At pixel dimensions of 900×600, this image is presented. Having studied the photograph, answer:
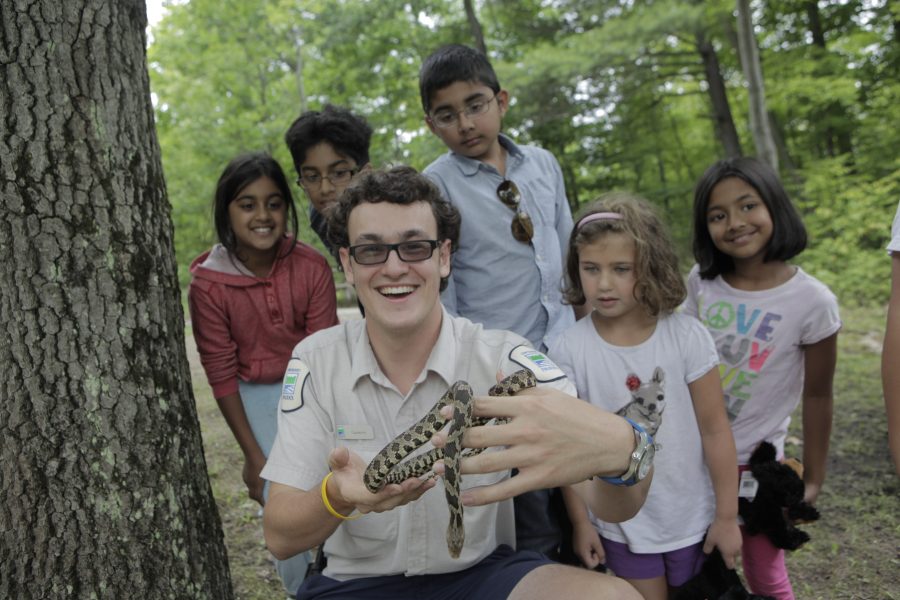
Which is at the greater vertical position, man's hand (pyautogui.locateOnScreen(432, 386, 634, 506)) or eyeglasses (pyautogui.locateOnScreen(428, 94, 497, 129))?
eyeglasses (pyautogui.locateOnScreen(428, 94, 497, 129))

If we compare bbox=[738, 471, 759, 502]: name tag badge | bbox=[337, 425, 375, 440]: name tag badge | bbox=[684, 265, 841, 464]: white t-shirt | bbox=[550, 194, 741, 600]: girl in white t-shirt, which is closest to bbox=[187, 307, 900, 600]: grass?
bbox=[738, 471, 759, 502]: name tag badge

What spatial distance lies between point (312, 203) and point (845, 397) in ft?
22.0

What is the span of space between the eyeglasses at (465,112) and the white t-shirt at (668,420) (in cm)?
158

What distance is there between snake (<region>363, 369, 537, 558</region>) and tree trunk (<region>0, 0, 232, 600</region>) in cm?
129

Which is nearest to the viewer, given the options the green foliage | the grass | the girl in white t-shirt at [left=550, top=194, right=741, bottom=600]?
the girl in white t-shirt at [left=550, top=194, right=741, bottom=600]

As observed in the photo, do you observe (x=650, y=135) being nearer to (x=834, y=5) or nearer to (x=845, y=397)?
(x=834, y=5)

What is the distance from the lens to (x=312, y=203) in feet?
13.6

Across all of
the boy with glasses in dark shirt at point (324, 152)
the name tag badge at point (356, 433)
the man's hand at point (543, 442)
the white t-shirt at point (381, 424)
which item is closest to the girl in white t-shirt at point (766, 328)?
the white t-shirt at point (381, 424)

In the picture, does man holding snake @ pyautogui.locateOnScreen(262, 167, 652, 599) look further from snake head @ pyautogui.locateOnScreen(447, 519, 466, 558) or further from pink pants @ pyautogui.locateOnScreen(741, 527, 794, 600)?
pink pants @ pyautogui.locateOnScreen(741, 527, 794, 600)

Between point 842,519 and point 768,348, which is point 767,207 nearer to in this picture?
point 768,348

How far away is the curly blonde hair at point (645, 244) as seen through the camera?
297cm

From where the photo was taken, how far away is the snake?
1973 millimetres

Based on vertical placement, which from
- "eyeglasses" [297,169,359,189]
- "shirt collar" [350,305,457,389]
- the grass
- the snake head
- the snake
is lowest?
the grass

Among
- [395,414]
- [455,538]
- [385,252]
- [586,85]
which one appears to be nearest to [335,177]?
[385,252]
